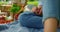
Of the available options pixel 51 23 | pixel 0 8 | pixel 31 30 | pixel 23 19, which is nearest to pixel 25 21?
pixel 23 19

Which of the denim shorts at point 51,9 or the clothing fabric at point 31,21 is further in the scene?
the clothing fabric at point 31,21

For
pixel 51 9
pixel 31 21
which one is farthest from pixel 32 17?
pixel 51 9

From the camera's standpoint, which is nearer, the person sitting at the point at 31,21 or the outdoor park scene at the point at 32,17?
the outdoor park scene at the point at 32,17

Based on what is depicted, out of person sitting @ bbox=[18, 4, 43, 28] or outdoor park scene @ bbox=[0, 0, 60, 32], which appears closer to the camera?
outdoor park scene @ bbox=[0, 0, 60, 32]

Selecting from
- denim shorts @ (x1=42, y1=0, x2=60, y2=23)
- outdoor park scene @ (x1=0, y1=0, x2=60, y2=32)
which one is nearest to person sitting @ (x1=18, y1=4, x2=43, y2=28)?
outdoor park scene @ (x1=0, y1=0, x2=60, y2=32)

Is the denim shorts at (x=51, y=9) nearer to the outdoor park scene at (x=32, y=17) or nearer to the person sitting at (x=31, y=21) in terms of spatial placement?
the outdoor park scene at (x=32, y=17)

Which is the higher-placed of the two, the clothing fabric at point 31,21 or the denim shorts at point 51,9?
the denim shorts at point 51,9

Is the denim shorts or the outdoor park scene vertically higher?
the denim shorts

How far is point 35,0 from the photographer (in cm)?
243

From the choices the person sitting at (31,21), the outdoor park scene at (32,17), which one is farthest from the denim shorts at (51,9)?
the person sitting at (31,21)

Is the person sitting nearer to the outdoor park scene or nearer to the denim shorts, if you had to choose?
the outdoor park scene

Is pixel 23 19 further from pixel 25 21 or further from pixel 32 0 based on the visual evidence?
pixel 32 0

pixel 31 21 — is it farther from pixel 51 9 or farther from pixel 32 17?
pixel 51 9

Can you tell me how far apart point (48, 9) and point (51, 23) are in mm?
41
